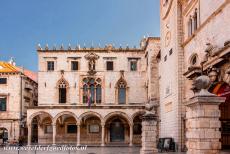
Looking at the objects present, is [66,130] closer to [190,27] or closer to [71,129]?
[71,129]

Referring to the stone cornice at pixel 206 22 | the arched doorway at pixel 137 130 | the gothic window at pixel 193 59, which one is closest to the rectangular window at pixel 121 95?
the arched doorway at pixel 137 130

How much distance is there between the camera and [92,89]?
48.5m

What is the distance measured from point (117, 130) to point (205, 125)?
36086 millimetres

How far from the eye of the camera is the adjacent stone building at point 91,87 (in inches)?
1865

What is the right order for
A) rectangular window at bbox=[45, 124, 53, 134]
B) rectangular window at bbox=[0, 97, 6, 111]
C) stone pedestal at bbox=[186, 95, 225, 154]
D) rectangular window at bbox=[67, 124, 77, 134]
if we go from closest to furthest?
Answer: stone pedestal at bbox=[186, 95, 225, 154] → rectangular window at bbox=[45, 124, 53, 134] → rectangular window at bbox=[67, 124, 77, 134] → rectangular window at bbox=[0, 97, 6, 111]

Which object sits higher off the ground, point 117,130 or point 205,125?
point 205,125

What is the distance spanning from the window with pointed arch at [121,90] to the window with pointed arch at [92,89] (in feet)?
7.45

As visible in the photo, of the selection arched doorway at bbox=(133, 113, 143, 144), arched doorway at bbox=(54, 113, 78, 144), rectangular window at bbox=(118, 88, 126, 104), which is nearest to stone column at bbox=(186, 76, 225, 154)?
arched doorway at bbox=(133, 113, 143, 144)

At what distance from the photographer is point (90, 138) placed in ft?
156

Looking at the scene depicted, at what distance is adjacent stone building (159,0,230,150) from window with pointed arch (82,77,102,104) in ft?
50.3

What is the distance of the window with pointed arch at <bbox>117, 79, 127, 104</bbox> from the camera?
48.4 meters

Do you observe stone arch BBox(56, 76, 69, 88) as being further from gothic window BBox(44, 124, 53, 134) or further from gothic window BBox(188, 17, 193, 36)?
gothic window BBox(188, 17, 193, 36)

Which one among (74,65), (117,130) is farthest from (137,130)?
(74,65)

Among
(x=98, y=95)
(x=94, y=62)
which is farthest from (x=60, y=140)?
(x=94, y=62)
